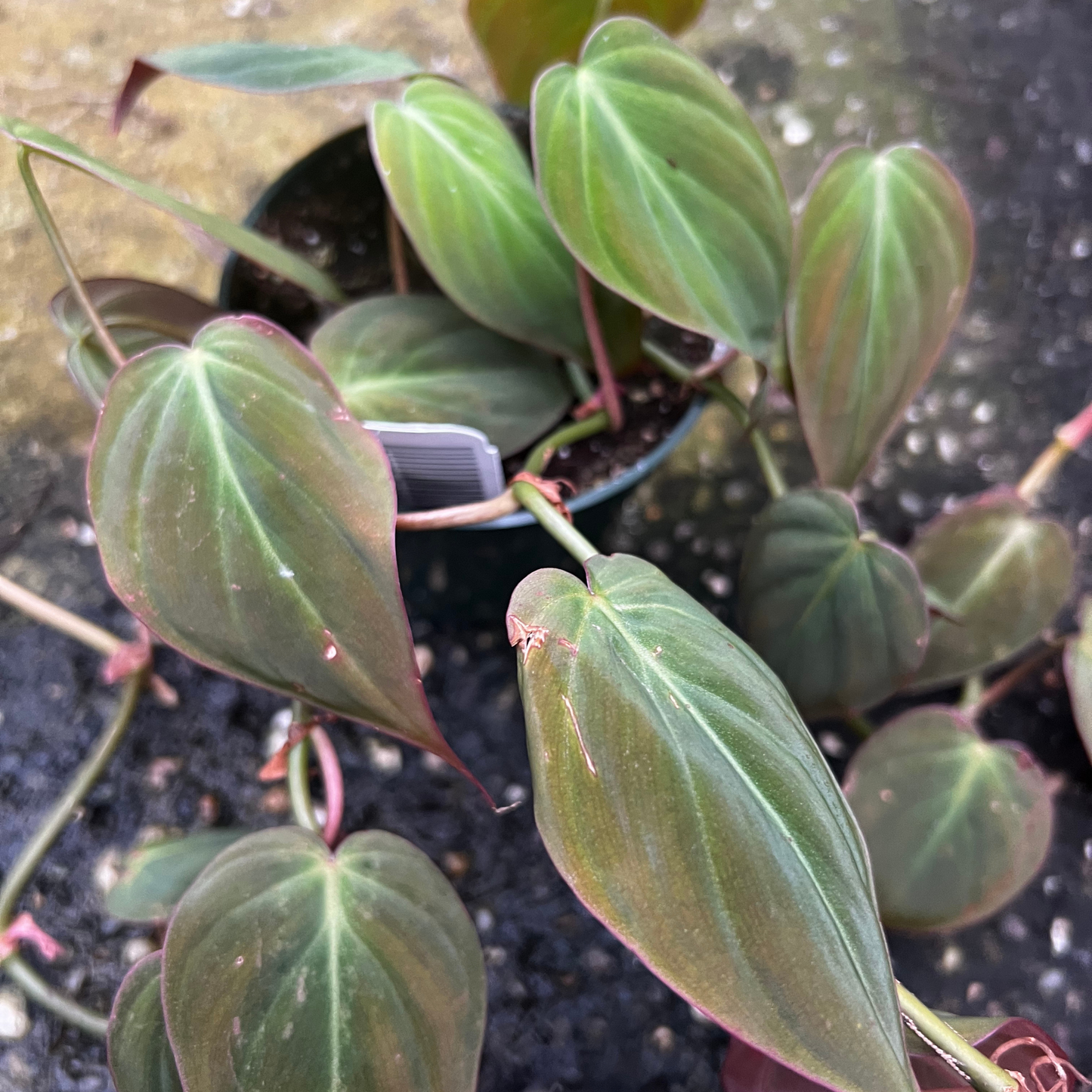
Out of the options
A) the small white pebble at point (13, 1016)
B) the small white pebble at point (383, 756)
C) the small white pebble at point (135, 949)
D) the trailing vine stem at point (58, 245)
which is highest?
the trailing vine stem at point (58, 245)

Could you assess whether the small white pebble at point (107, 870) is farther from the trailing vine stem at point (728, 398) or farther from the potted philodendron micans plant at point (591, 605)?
the trailing vine stem at point (728, 398)

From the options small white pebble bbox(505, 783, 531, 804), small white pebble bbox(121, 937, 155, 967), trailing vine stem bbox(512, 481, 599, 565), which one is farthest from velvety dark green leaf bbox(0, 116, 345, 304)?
small white pebble bbox(121, 937, 155, 967)

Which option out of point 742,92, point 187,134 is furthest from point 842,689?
point 187,134

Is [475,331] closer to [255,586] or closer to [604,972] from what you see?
[255,586]

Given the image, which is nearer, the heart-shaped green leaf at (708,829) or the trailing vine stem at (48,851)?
the heart-shaped green leaf at (708,829)

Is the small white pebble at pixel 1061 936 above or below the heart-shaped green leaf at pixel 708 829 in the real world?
below

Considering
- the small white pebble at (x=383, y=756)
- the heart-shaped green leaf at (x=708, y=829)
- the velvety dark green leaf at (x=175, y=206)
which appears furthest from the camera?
the small white pebble at (x=383, y=756)

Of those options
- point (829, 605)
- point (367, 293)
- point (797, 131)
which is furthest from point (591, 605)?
point (797, 131)

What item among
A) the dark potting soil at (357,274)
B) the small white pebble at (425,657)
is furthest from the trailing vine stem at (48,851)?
the dark potting soil at (357,274)

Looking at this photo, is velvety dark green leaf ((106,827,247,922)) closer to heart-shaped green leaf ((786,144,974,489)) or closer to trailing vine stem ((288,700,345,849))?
trailing vine stem ((288,700,345,849))
